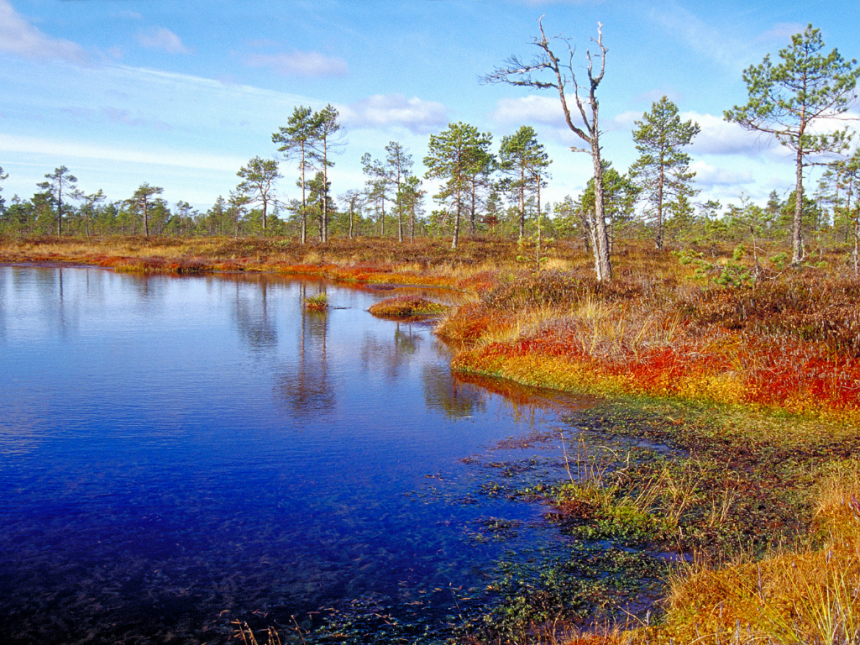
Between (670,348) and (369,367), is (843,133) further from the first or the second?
(369,367)

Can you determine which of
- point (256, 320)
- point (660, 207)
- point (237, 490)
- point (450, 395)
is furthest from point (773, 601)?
point (660, 207)

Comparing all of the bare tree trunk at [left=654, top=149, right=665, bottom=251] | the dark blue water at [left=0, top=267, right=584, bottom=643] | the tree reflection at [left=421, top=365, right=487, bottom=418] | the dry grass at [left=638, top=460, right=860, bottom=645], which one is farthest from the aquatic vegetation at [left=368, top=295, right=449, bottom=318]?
the bare tree trunk at [left=654, top=149, right=665, bottom=251]

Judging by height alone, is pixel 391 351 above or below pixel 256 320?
below

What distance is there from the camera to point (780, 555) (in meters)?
4.16

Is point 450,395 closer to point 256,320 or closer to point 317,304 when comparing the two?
point 256,320

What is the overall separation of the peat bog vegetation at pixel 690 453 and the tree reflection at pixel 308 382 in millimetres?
3131

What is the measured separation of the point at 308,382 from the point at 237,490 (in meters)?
5.09

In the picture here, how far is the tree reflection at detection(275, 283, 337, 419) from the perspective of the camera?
32.1ft

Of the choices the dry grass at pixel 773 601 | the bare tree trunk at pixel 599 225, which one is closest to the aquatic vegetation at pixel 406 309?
the bare tree trunk at pixel 599 225

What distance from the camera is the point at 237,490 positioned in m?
6.39

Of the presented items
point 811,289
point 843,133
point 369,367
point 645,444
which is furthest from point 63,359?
point 843,133

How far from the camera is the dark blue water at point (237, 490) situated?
14.5 feet

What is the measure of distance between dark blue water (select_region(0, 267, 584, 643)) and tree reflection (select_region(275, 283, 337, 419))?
0.21ft

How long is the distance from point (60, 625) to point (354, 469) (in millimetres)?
3430
